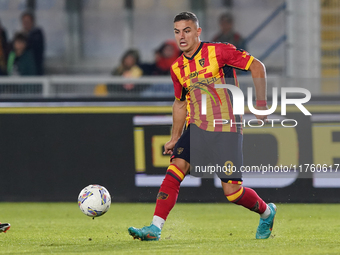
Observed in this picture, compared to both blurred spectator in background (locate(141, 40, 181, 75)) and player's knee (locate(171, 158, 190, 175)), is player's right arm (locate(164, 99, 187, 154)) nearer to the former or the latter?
player's knee (locate(171, 158, 190, 175))

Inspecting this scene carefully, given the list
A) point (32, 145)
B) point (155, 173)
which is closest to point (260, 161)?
point (155, 173)

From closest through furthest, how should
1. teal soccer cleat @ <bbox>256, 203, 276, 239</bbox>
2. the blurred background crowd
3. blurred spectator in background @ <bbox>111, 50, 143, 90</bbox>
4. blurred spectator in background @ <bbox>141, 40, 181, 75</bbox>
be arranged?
teal soccer cleat @ <bbox>256, 203, 276, 239</bbox> → blurred spectator in background @ <bbox>111, 50, 143, 90</bbox> → blurred spectator in background @ <bbox>141, 40, 181, 75</bbox> → the blurred background crowd

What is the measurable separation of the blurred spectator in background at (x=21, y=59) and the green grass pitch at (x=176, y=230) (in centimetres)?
313

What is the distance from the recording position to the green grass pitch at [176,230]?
5.28 metres

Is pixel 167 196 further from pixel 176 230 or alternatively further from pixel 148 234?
pixel 176 230

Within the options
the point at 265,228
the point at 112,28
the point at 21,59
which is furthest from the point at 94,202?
Result: the point at 112,28

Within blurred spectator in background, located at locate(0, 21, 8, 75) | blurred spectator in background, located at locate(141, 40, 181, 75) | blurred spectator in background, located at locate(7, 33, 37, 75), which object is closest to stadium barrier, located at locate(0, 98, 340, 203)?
blurred spectator in background, located at locate(141, 40, 181, 75)

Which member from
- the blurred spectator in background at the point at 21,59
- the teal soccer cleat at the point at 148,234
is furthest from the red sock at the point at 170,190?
the blurred spectator in background at the point at 21,59

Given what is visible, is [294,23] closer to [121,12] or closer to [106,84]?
[106,84]

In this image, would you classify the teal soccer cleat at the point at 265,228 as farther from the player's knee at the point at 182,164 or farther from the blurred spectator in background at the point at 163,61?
the blurred spectator in background at the point at 163,61

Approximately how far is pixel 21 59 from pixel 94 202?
629cm

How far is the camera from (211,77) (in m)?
5.78

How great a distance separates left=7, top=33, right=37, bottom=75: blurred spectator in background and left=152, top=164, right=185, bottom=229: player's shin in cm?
671

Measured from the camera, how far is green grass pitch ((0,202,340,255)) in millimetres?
5281
